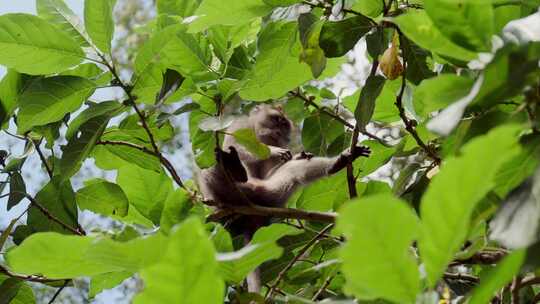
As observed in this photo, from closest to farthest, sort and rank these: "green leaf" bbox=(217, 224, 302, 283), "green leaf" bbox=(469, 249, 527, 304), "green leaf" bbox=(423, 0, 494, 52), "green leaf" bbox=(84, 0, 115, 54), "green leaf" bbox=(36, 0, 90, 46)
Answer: "green leaf" bbox=(469, 249, 527, 304)
"green leaf" bbox=(423, 0, 494, 52)
"green leaf" bbox=(217, 224, 302, 283)
"green leaf" bbox=(84, 0, 115, 54)
"green leaf" bbox=(36, 0, 90, 46)

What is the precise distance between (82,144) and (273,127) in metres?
3.31

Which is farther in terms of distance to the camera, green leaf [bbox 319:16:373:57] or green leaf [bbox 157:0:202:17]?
green leaf [bbox 157:0:202:17]

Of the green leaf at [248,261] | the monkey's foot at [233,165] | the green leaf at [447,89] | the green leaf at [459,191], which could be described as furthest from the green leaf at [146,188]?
the green leaf at [459,191]

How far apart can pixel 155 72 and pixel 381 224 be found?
87.7 inches

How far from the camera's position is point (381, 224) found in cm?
121

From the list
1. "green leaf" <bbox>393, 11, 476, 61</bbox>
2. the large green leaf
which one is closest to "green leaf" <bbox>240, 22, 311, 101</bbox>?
"green leaf" <bbox>393, 11, 476, 61</bbox>

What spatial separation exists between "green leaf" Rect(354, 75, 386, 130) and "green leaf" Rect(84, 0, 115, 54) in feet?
3.32

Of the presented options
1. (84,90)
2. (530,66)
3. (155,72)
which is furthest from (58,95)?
(530,66)

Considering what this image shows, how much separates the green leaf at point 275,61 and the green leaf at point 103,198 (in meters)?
0.71

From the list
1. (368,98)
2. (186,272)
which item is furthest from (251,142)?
(186,272)

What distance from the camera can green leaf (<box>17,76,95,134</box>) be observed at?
3.15 m

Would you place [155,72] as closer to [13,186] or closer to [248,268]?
[13,186]

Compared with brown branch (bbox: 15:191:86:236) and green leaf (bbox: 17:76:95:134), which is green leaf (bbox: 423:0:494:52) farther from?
brown branch (bbox: 15:191:86:236)

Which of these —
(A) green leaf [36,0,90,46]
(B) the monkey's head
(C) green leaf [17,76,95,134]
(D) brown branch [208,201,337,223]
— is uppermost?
(A) green leaf [36,0,90,46]
